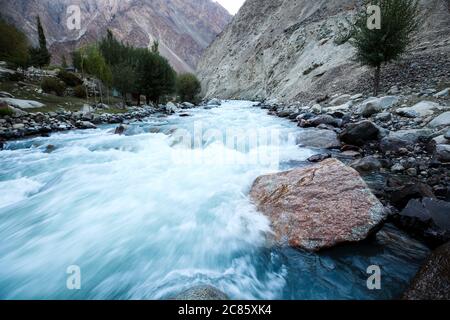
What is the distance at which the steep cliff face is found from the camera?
2105 cm

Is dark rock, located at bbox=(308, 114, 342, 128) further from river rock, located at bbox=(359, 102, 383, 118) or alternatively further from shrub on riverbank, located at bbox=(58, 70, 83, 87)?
shrub on riverbank, located at bbox=(58, 70, 83, 87)

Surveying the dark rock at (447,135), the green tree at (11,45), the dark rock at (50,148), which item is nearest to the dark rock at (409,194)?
the dark rock at (447,135)

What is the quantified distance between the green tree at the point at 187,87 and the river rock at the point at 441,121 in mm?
47231

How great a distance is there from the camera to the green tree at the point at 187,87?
5202cm

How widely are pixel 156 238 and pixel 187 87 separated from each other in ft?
166

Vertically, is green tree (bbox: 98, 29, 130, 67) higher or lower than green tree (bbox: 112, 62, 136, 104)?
higher

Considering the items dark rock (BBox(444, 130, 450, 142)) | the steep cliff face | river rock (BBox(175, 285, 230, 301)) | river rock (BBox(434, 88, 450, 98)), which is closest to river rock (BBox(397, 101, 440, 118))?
river rock (BBox(434, 88, 450, 98))

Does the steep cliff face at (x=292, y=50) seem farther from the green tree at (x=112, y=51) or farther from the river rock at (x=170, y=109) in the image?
the green tree at (x=112, y=51)

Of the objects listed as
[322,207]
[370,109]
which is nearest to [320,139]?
[370,109]

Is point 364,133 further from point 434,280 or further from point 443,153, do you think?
point 434,280

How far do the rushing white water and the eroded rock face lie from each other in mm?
249

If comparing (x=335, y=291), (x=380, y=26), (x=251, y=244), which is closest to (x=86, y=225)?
(x=251, y=244)

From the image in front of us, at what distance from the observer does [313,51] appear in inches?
1452
